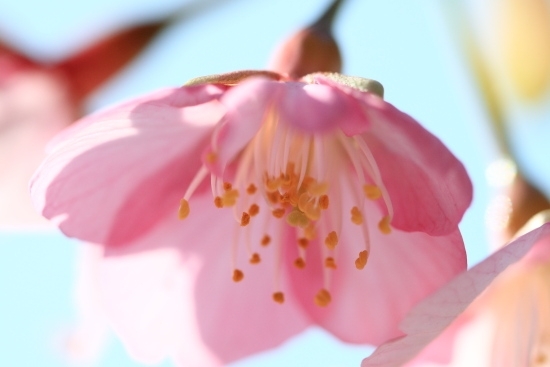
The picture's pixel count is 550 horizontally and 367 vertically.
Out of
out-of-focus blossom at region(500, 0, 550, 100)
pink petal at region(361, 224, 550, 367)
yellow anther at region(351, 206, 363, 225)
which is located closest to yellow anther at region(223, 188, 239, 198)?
yellow anther at region(351, 206, 363, 225)

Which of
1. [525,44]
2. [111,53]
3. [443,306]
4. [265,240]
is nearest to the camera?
[443,306]

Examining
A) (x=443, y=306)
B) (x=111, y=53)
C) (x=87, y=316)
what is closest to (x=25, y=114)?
(x=111, y=53)

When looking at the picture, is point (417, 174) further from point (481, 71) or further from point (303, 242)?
point (481, 71)

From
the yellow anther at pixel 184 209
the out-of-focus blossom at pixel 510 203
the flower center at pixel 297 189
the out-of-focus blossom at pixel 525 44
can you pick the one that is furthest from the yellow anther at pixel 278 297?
the out-of-focus blossom at pixel 525 44

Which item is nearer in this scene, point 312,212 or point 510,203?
point 312,212

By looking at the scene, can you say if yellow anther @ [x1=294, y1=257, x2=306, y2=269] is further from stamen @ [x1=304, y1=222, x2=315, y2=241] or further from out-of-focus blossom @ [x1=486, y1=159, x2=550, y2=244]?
out-of-focus blossom @ [x1=486, y1=159, x2=550, y2=244]

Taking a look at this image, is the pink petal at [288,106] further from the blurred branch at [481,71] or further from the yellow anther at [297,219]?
the blurred branch at [481,71]
